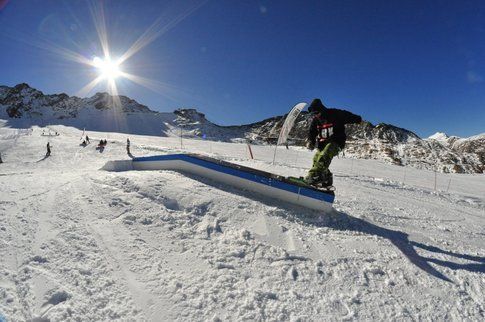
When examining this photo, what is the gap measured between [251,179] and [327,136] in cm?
195

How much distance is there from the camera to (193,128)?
14538cm

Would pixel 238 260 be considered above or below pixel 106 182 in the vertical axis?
below

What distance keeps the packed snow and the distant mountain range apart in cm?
6045

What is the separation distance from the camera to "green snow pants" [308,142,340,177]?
20.4 ft

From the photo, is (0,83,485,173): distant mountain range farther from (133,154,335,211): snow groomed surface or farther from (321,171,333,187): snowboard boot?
(321,171,333,187): snowboard boot

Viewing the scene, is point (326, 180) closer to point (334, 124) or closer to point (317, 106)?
point (334, 124)

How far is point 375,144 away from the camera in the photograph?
3410 inches

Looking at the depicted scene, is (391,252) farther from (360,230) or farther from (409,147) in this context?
(409,147)

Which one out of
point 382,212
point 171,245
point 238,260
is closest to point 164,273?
point 171,245

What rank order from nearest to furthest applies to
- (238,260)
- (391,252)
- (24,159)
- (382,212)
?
(238,260) < (391,252) < (382,212) < (24,159)

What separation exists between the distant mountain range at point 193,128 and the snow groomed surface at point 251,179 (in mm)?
58437

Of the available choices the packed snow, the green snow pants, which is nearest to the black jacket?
the green snow pants

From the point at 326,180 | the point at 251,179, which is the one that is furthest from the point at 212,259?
the point at 326,180

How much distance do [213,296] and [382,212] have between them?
16.2ft
